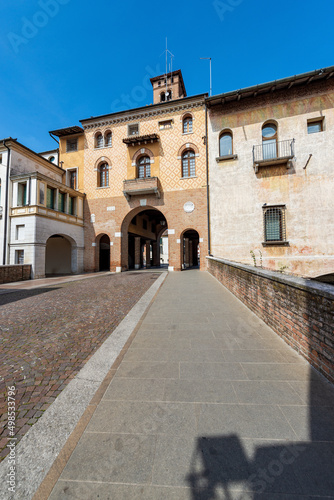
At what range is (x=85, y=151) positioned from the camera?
751 inches

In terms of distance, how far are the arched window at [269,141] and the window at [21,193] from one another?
58.9 ft

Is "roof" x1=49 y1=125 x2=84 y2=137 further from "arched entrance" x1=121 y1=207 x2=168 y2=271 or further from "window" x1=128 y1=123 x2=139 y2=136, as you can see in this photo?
"arched entrance" x1=121 y1=207 x2=168 y2=271

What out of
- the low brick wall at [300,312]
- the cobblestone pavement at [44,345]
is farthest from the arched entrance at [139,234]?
the low brick wall at [300,312]

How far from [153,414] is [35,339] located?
2910 mm

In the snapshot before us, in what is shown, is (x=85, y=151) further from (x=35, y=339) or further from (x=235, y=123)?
(x=35, y=339)

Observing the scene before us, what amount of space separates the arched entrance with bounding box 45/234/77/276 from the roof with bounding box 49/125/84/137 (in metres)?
10.0

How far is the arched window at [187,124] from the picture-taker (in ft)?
55.3

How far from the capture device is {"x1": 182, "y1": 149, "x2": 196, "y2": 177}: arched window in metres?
16.8

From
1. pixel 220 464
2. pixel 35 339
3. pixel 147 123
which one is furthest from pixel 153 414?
pixel 147 123

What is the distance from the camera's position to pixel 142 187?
16.7 meters

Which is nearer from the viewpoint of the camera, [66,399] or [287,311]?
[66,399]

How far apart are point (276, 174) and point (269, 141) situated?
2660 millimetres

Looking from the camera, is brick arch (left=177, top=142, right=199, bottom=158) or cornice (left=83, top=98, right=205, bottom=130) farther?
cornice (left=83, top=98, right=205, bottom=130)

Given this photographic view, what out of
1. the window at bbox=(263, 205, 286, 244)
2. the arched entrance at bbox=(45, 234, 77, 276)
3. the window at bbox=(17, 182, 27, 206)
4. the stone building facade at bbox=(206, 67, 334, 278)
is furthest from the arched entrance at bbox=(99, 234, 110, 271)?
the window at bbox=(263, 205, 286, 244)
